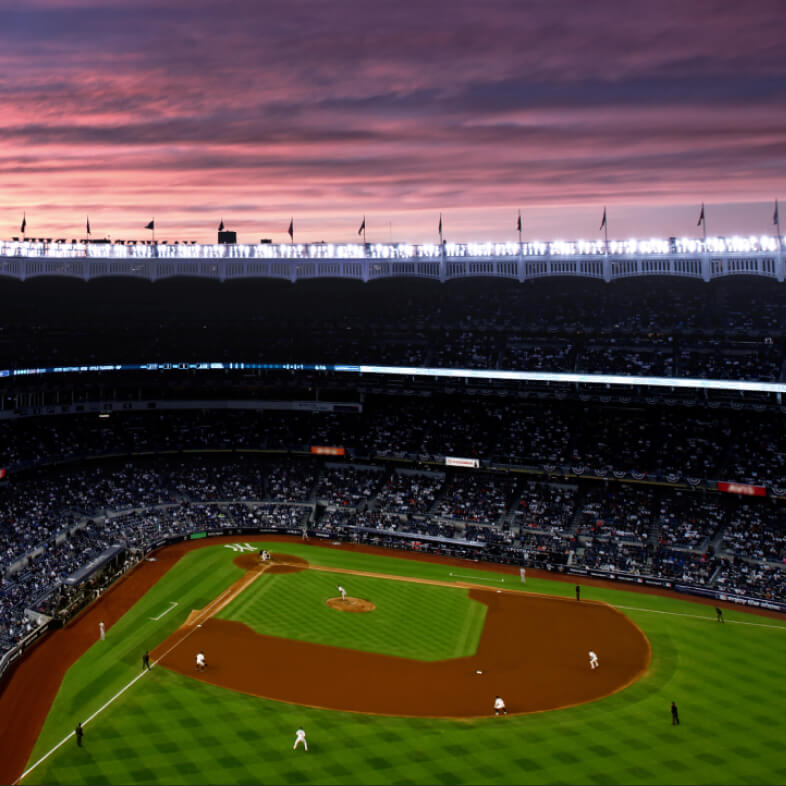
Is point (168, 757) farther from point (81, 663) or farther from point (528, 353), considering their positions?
point (528, 353)

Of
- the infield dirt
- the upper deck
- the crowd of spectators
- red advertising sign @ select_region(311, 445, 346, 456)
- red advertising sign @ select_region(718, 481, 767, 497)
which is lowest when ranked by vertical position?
the infield dirt

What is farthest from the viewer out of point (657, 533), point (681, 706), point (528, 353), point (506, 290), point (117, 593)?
point (506, 290)

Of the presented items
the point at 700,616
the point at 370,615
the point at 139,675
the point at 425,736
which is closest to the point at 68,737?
the point at 139,675

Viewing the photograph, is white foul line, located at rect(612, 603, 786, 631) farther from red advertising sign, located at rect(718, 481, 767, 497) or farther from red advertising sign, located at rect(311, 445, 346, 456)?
red advertising sign, located at rect(311, 445, 346, 456)

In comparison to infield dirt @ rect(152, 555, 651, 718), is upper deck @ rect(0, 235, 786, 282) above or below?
above

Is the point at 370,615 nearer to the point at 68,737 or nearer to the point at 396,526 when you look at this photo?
the point at 396,526

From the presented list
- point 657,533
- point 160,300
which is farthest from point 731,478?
point 160,300

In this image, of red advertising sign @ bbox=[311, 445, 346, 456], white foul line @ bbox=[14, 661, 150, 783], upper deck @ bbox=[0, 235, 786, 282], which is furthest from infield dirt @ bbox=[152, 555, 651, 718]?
upper deck @ bbox=[0, 235, 786, 282]
